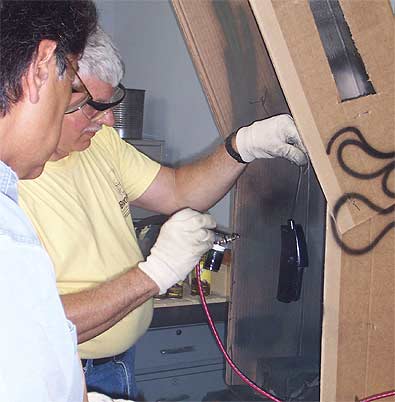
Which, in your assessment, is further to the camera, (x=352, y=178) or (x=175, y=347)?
(x=175, y=347)

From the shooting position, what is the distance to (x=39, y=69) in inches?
33.2

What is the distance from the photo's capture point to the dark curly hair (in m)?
0.82

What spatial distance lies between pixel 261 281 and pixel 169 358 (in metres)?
0.51

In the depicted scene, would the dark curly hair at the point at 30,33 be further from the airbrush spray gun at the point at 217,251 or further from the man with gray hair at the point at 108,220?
the airbrush spray gun at the point at 217,251

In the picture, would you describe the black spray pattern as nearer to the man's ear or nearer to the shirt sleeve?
the man's ear

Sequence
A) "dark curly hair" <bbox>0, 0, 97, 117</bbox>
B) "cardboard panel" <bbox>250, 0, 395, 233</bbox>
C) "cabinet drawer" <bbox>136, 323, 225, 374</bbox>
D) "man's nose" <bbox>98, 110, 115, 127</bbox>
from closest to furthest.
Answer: "dark curly hair" <bbox>0, 0, 97, 117</bbox>
"cardboard panel" <bbox>250, 0, 395, 233</bbox>
"man's nose" <bbox>98, 110, 115, 127</bbox>
"cabinet drawer" <bbox>136, 323, 225, 374</bbox>

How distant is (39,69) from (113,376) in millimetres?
917

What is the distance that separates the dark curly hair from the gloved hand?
20.7 inches

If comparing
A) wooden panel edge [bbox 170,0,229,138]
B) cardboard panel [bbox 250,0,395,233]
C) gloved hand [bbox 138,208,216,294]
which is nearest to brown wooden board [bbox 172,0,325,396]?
wooden panel edge [bbox 170,0,229,138]

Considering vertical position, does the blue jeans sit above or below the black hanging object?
below

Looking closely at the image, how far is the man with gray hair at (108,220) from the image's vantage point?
4.43 ft

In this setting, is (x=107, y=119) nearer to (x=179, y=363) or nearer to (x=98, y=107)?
(x=98, y=107)

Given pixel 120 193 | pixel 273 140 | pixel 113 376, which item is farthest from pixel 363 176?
pixel 113 376

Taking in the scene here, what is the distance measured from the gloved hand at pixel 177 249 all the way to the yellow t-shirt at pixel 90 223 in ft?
0.35
